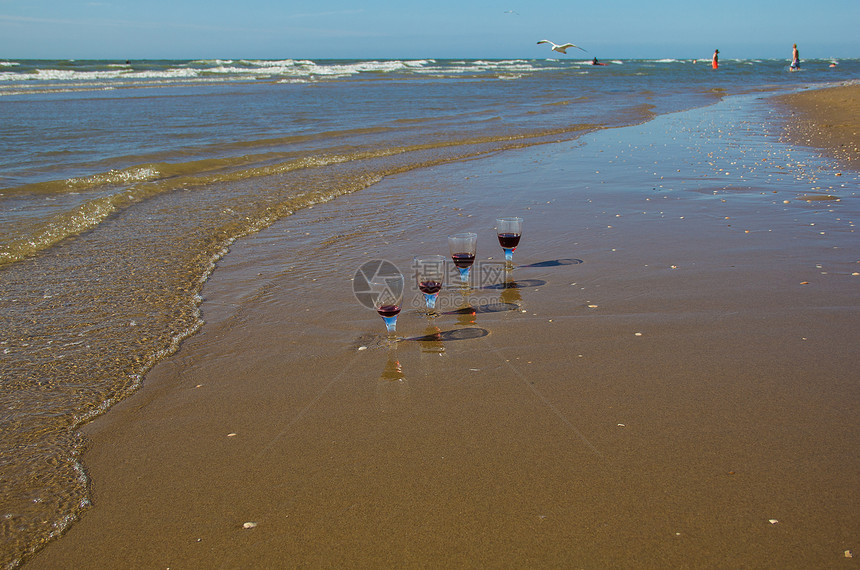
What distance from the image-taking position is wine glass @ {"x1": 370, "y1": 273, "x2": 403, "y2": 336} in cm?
383

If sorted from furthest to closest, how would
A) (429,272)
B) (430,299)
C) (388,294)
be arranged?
1. (430,299)
2. (429,272)
3. (388,294)

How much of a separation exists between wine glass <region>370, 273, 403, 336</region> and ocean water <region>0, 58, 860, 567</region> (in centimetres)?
134

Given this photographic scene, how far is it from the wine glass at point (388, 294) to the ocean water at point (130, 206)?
52.8 inches

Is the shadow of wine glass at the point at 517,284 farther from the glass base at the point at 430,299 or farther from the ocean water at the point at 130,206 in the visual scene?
the ocean water at the point at 130,206

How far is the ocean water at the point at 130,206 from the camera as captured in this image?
3.31m

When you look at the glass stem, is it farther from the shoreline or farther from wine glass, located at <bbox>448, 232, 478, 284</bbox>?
the shoreline

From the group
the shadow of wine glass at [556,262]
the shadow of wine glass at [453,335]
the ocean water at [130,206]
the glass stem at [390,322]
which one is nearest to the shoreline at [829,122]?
the ocean water at [130,206]

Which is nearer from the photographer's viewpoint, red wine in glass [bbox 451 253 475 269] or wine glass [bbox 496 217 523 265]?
red wine in glass [bbox 451 253 475 269]

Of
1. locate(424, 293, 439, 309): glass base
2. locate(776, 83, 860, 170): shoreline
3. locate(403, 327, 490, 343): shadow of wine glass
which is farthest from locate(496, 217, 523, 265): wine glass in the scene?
locate(776, 83, 860, 170): shoreline

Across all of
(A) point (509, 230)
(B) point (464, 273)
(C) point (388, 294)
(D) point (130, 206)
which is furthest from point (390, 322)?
(D) point (130, 206)

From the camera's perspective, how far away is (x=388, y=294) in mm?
3844

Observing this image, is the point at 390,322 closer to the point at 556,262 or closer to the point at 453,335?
the point at 453,335

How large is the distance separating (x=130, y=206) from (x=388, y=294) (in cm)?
628

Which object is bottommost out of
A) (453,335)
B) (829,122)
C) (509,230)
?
(453,335)
